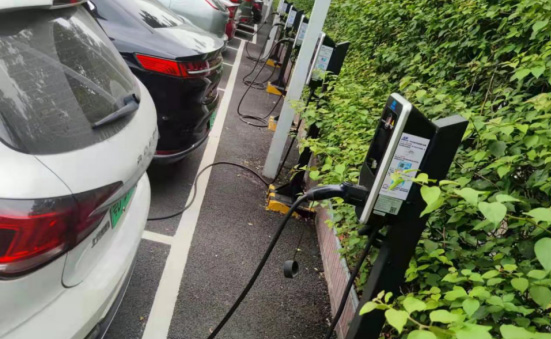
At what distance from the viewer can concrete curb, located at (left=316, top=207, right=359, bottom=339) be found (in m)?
2.67

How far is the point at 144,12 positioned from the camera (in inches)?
146

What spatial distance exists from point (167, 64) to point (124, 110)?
4.92ft

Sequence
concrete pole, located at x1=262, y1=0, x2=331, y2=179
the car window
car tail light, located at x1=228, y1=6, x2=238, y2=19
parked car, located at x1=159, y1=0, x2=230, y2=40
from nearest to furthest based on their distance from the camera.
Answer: the car window
concrete pole, located at x1=262, y1=0, x2=331, y2=179
parked car, located at x1=159, y1=0, x2=230, y2=40
car tail light, located at x1=228, y1=6, x2=238, y2=19

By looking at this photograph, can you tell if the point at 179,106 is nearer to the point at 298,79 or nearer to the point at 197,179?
the point at 197,179

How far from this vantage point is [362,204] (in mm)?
1609

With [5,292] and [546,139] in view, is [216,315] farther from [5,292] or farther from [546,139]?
[546,139]

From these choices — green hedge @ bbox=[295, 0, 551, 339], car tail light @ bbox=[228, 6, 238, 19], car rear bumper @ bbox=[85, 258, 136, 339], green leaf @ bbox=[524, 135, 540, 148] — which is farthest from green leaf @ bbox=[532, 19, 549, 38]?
car tail light @ bbox=[228, 6, 238, 19]

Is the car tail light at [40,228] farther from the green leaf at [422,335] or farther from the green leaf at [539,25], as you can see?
the green leaf at [539,25]

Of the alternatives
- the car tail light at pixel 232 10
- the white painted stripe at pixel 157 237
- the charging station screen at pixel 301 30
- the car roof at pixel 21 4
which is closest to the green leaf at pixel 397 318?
the car roof at pixel 21 4

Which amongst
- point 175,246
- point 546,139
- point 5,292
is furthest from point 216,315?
point 546,139

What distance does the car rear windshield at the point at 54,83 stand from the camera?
141 cm

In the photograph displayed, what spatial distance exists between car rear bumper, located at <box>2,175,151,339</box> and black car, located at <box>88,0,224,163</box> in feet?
4.61

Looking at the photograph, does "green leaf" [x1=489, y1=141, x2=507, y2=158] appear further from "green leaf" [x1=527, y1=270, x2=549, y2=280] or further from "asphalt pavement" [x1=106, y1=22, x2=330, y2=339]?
"asphalt pavement" [x1=106, y1=22, x2=330, y2=339]

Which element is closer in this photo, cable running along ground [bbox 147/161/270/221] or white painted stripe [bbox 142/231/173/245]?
white painted stripe [bbox 142/231/173/245]
